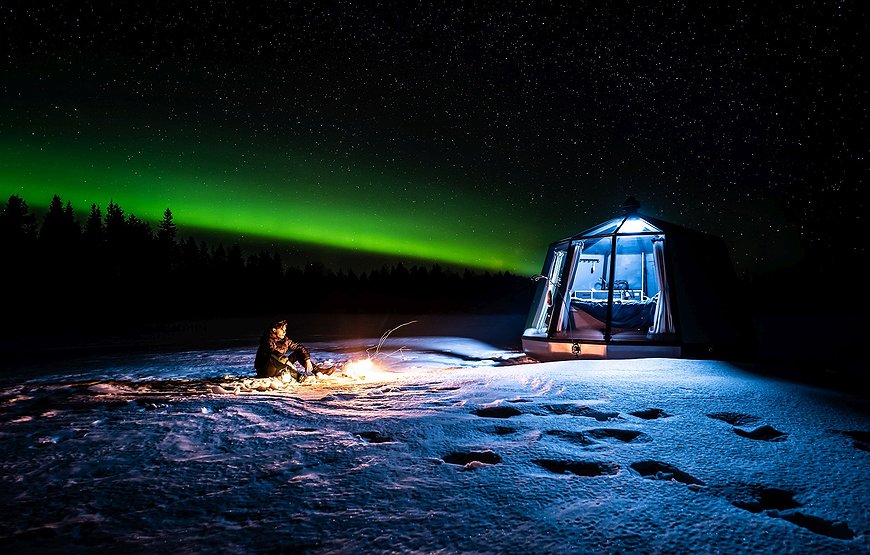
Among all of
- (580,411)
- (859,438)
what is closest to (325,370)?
(580,411)

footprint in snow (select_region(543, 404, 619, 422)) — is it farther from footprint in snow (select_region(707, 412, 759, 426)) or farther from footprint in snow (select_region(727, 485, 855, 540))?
footprint in snow (select_region(727, 485, 855, 540))

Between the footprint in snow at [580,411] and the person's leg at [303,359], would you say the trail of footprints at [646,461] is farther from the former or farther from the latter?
the person's leg at [303,359]

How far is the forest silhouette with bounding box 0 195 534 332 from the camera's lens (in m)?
31.5

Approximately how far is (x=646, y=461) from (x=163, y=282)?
51760mm

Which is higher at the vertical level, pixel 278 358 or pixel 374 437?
pixel 278 358

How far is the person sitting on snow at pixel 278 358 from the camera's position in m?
6.77

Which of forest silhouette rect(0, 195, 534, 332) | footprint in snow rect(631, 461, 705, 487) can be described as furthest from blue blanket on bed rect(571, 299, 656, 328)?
forest silhouette rect(0, 195, 534, 332)

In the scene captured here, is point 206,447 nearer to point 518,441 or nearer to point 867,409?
point 518,441

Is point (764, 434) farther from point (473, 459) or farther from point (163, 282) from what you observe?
point (163, 282)

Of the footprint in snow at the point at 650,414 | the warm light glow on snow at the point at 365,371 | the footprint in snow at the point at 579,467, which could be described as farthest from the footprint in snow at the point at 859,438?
the warm light glow on snow at the point at 365,371

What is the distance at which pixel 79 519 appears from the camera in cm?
223

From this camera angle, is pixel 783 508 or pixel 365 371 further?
pixel 365 371

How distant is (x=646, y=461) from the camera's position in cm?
293

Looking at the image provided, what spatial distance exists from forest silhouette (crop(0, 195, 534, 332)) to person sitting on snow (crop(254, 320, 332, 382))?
2075 cm
